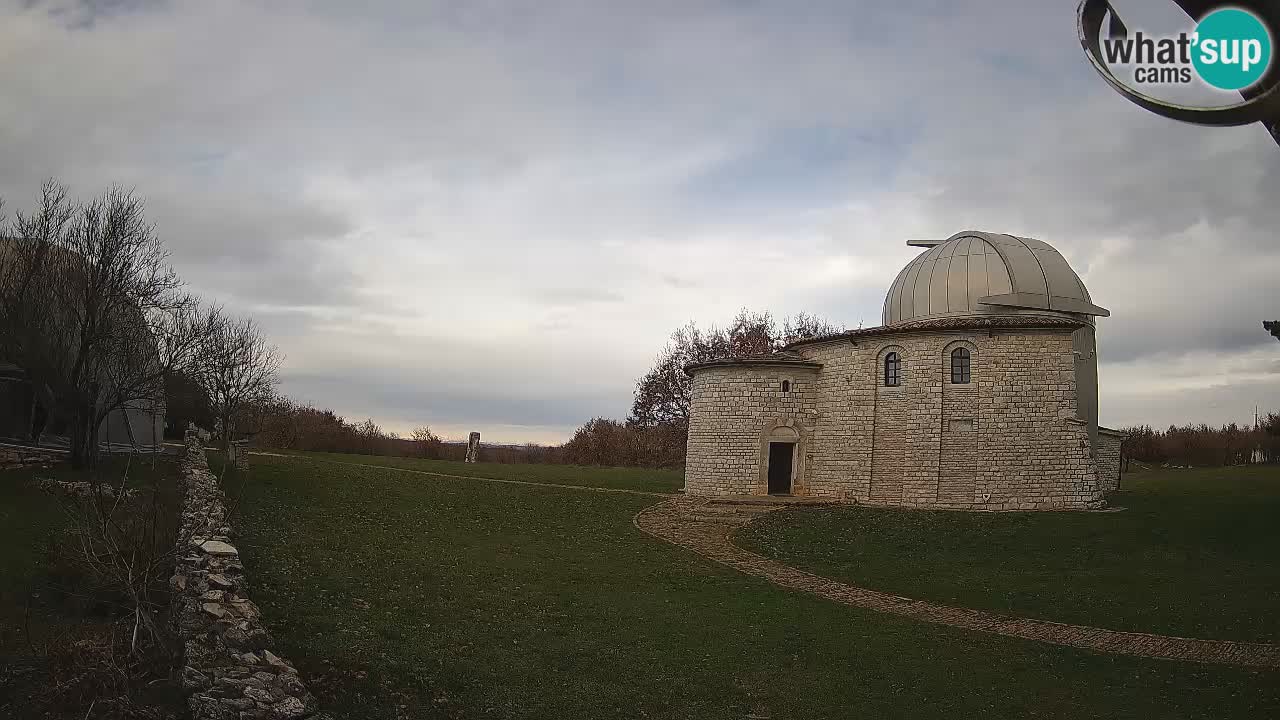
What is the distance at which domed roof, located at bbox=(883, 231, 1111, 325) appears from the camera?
974 inches

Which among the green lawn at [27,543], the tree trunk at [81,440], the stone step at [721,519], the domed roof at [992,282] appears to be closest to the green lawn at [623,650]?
the green lawn at [27,543]

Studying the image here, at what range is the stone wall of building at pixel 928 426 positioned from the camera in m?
23.1

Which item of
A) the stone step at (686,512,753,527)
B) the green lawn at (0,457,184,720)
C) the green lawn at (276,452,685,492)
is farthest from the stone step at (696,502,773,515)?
the green lawn at (0,457,184,720)

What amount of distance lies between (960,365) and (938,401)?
133 centimetres

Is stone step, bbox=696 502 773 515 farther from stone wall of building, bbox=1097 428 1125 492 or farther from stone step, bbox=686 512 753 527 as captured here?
stone wall of building, bbox=1097 428 1125 492

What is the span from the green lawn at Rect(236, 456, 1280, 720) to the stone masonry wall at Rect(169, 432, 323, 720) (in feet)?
2.19

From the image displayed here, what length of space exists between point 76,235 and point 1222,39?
2392cm

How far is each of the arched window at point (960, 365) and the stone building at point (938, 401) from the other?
42mm

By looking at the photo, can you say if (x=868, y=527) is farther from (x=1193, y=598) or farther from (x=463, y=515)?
(x=463, y=515)

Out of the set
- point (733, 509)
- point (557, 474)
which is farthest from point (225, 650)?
point (557, 474)

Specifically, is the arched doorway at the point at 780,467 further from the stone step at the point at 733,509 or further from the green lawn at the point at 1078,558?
the green lawn at the point at 1078,558

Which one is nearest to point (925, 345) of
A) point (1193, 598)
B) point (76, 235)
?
point (1193, 598)

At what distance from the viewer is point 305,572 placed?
38.5 feet

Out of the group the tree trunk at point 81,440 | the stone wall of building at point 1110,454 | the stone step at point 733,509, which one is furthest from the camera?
the stone wall of building at point 1110,454
